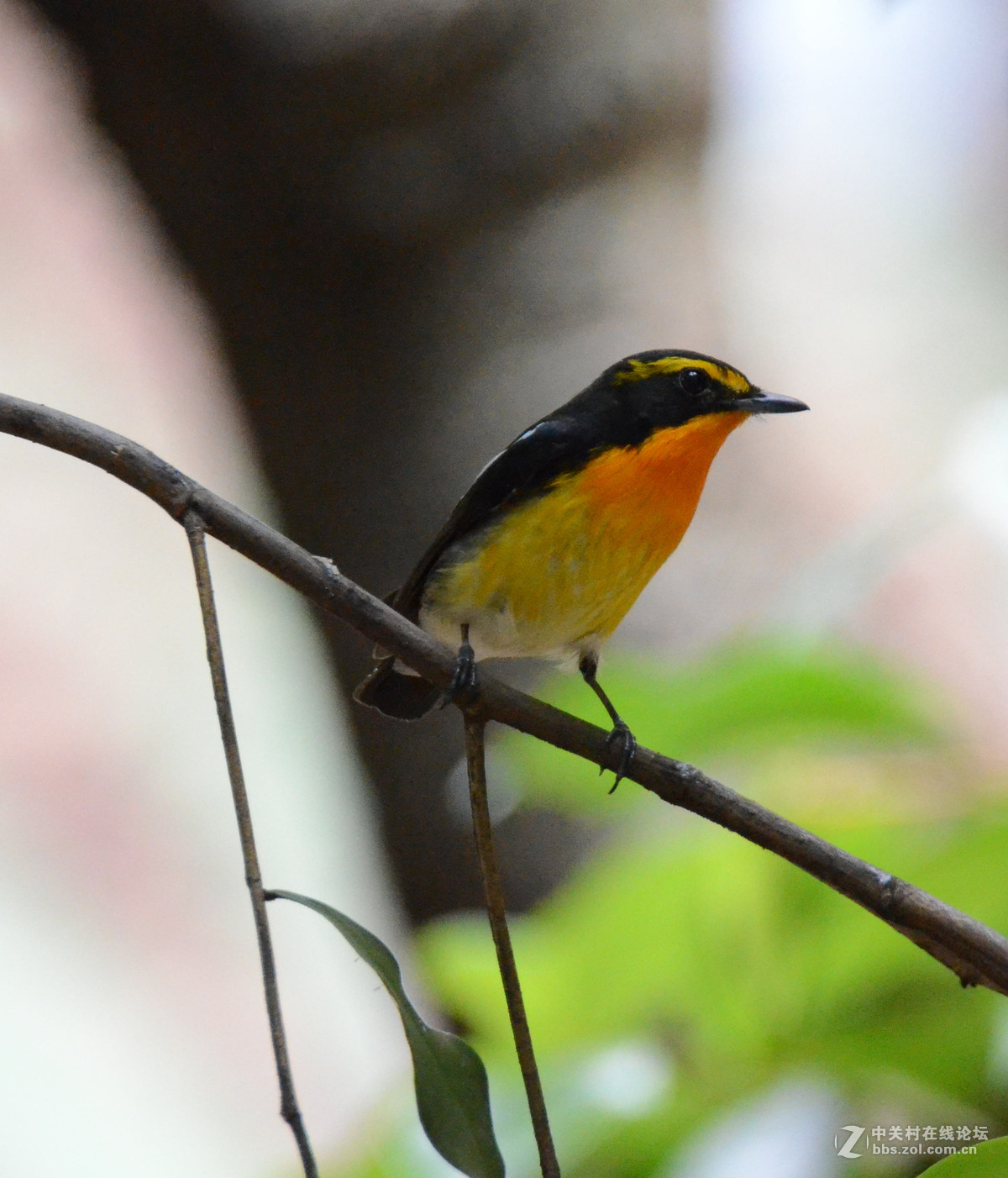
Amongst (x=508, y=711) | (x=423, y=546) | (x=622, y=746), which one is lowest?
(x=508, y=711)

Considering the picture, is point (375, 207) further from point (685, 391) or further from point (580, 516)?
point (580, 516)

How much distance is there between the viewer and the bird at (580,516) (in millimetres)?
2016

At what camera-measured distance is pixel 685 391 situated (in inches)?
85.2

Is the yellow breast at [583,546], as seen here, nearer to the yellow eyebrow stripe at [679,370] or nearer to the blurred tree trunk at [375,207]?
the yellow eyebrow stripe at [679,370]

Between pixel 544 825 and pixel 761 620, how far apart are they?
49.5 inches

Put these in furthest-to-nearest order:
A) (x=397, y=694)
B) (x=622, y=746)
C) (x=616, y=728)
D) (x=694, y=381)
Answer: (x=397, y=694) → (x=694, y=381) → (x=616, y=728) → (x=622, y=746)

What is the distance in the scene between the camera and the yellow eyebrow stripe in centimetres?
217

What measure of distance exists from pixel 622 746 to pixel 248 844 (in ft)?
2.44

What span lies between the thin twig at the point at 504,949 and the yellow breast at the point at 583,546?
0.88m

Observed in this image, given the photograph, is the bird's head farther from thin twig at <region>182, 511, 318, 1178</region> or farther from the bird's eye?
thin twig at <region>182, 511, 318, 1178</region>

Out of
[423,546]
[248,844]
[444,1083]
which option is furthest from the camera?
[423,546]

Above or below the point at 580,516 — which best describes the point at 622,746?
below

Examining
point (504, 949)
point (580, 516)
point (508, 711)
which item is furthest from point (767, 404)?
point (504, 949)

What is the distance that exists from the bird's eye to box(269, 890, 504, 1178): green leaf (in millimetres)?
1406
